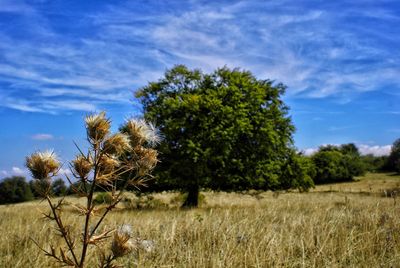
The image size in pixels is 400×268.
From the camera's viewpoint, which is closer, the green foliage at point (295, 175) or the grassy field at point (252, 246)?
the grassy field at point (252, 246)

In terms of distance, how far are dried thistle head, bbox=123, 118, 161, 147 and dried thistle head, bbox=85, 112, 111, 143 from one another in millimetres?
157

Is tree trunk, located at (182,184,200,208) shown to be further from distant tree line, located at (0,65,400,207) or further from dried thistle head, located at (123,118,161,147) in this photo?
dried thistle head, located at (123,118,161,147)

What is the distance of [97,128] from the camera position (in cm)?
201

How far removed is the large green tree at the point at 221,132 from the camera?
27.3 m

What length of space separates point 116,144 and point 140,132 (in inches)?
6.6

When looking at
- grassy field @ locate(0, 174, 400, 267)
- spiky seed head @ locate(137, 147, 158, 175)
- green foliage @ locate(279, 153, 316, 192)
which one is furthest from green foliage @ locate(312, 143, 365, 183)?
spiky seed head @ locate(137, 147, 158, 175)

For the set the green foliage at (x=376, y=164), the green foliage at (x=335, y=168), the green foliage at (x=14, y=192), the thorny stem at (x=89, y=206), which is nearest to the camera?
the thorny stem at (x=89, y=206)

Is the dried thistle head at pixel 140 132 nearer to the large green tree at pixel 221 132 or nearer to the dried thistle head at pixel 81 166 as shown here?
the dried thistle head at pixel 81 166

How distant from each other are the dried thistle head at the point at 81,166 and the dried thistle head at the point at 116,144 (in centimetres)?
10

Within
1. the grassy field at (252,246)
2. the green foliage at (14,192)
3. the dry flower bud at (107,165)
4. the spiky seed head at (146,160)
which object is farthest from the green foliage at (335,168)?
the dry flower bud at (107,165)

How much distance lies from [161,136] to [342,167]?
79306 millimetres

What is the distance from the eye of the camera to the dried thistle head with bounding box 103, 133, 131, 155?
79.1 inches

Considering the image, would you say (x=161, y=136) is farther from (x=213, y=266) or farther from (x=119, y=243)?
(x=213, y=266)

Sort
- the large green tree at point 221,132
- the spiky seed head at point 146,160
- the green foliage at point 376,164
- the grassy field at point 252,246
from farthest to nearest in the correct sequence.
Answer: the green foliage at point 376,164 → the large green tree at point 221,132 → the grassy field at point 252,246 → the spiky seed head at point 146,160
